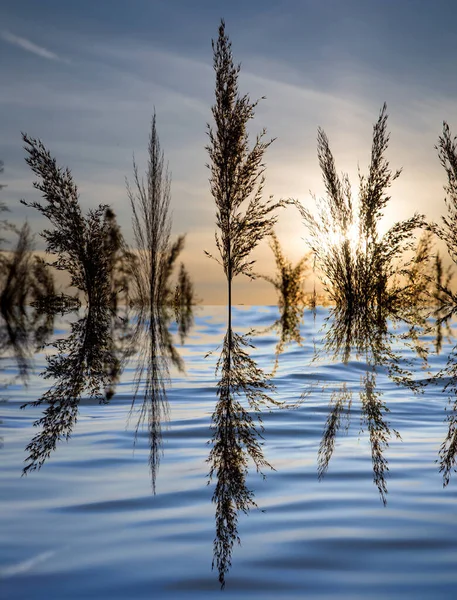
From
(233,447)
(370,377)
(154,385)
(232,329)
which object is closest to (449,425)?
(233,447)

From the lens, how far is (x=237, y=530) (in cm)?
129

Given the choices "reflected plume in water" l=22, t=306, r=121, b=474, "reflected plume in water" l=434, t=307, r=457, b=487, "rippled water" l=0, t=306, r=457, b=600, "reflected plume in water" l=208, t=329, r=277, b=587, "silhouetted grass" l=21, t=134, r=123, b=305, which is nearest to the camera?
A: "rippled water" l=0, t=306, r=457, b=600

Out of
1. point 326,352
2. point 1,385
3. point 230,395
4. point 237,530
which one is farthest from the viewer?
point 326,352

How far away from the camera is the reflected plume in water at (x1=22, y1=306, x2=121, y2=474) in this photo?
2.14 m

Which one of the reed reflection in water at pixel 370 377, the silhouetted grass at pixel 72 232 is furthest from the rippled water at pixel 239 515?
the silhouetted grass at pixel 72 232

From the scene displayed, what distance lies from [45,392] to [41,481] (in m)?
1.62

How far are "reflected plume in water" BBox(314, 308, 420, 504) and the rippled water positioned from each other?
0.7 inches

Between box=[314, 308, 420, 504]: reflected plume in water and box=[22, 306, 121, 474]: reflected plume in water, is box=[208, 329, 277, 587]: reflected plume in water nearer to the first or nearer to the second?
box=[314, 308, 420, 504]: reflected plume in water

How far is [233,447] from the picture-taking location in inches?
79.4

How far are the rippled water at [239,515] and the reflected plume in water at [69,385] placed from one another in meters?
0.05

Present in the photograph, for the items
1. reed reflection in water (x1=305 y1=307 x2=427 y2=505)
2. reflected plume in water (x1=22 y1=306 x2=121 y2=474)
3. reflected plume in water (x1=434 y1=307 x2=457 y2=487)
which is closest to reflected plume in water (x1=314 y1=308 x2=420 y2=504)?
reed reflection in water (x1=305 y1=307 x2=427 y2=505)

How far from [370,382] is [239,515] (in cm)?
231

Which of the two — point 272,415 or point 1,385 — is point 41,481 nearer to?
point 272,415

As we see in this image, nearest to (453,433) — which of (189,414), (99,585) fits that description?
(189,414)
